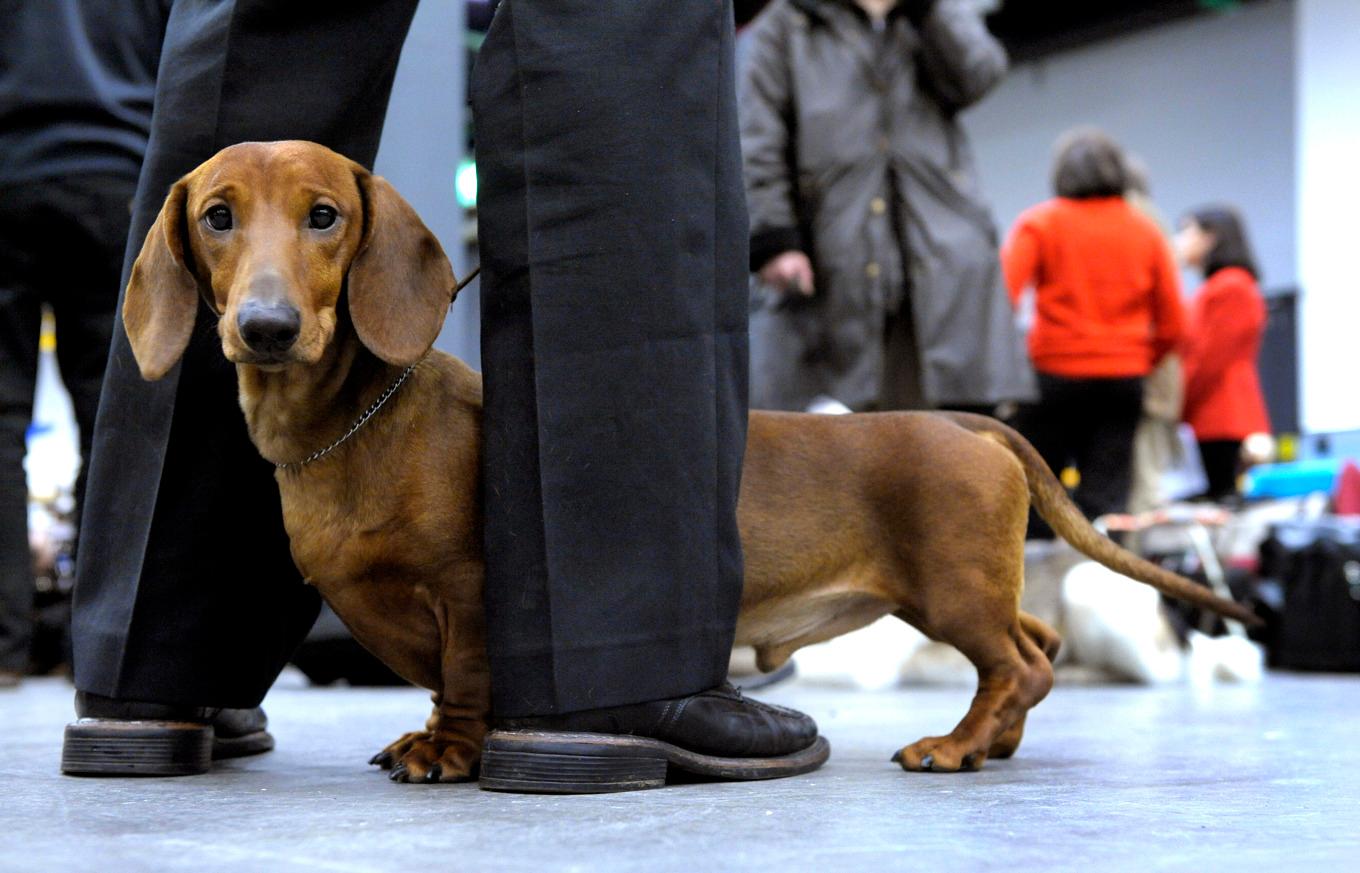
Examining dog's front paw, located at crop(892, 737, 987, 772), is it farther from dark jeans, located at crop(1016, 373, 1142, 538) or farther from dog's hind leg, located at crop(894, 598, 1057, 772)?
dark jeans, located at crop(1016, 373, 1142, 538)

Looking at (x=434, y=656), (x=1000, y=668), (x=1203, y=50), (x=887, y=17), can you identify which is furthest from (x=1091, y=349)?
(x=1203, y=50)

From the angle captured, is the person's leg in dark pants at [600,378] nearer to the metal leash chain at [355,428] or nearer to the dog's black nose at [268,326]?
the metal leash chain at [355,428]

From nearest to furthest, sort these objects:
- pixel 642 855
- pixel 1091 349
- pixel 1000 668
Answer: pixel 642 855 → pixel 1000 668 → pixel 1091 349

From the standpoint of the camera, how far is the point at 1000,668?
2328mm

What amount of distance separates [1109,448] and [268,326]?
425cm

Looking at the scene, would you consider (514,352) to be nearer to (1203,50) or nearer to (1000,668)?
(1000,668)

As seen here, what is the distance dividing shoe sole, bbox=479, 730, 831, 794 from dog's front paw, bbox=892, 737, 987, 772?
1.38ft

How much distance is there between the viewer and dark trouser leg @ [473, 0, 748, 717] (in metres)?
1.92

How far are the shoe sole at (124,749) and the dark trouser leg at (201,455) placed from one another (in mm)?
48

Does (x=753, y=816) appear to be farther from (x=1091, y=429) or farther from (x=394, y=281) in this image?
(x=1091, y=429)

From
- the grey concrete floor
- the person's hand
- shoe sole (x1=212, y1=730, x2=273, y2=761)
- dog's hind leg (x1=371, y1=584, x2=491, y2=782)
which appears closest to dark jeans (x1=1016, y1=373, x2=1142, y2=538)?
the person's hand

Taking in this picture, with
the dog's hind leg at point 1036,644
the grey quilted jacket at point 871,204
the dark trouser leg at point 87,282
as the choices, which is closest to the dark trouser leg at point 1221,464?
the grey quilted jacket at point 871,204

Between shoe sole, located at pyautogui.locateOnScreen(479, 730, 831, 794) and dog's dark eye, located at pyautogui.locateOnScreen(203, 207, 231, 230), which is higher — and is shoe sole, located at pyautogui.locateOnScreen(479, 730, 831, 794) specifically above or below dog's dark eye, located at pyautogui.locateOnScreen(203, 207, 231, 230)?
below

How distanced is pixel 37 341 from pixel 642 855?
128 inches
